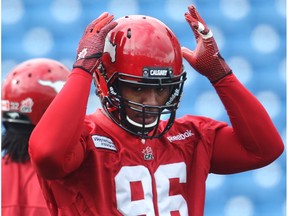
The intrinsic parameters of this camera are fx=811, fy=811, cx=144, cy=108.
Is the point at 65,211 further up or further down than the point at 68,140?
further down

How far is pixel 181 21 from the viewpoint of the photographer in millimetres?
5504

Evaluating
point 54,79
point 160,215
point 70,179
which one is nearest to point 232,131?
point 160,215

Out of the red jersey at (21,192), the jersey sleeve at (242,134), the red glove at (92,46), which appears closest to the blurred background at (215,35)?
the red jersey at (21,192)

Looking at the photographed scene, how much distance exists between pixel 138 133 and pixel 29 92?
110cm

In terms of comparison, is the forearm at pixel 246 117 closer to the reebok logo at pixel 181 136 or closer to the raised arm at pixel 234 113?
the raised arm at pixel 234 113

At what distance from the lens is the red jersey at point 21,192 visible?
3.28 meters

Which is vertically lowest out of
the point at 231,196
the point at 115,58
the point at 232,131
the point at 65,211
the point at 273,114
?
the point at 231,196

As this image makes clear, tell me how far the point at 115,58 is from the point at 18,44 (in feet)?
10.3

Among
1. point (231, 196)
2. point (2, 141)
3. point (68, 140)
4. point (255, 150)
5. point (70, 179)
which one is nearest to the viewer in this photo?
point (68, 140)

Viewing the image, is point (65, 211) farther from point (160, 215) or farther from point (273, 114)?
point (273, 114)

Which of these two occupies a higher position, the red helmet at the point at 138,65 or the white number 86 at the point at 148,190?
the red helmet at the point at 138,65

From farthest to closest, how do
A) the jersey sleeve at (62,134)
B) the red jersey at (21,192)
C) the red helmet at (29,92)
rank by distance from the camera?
the red helmet at (29,92)
the red jersey at (21,192)
the jersey sleeve at (62,134)

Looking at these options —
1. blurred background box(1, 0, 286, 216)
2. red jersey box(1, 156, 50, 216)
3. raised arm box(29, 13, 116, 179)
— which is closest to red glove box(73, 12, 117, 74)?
raised arm box(29, 13, 116, 179)

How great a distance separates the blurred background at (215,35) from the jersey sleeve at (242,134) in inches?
101
